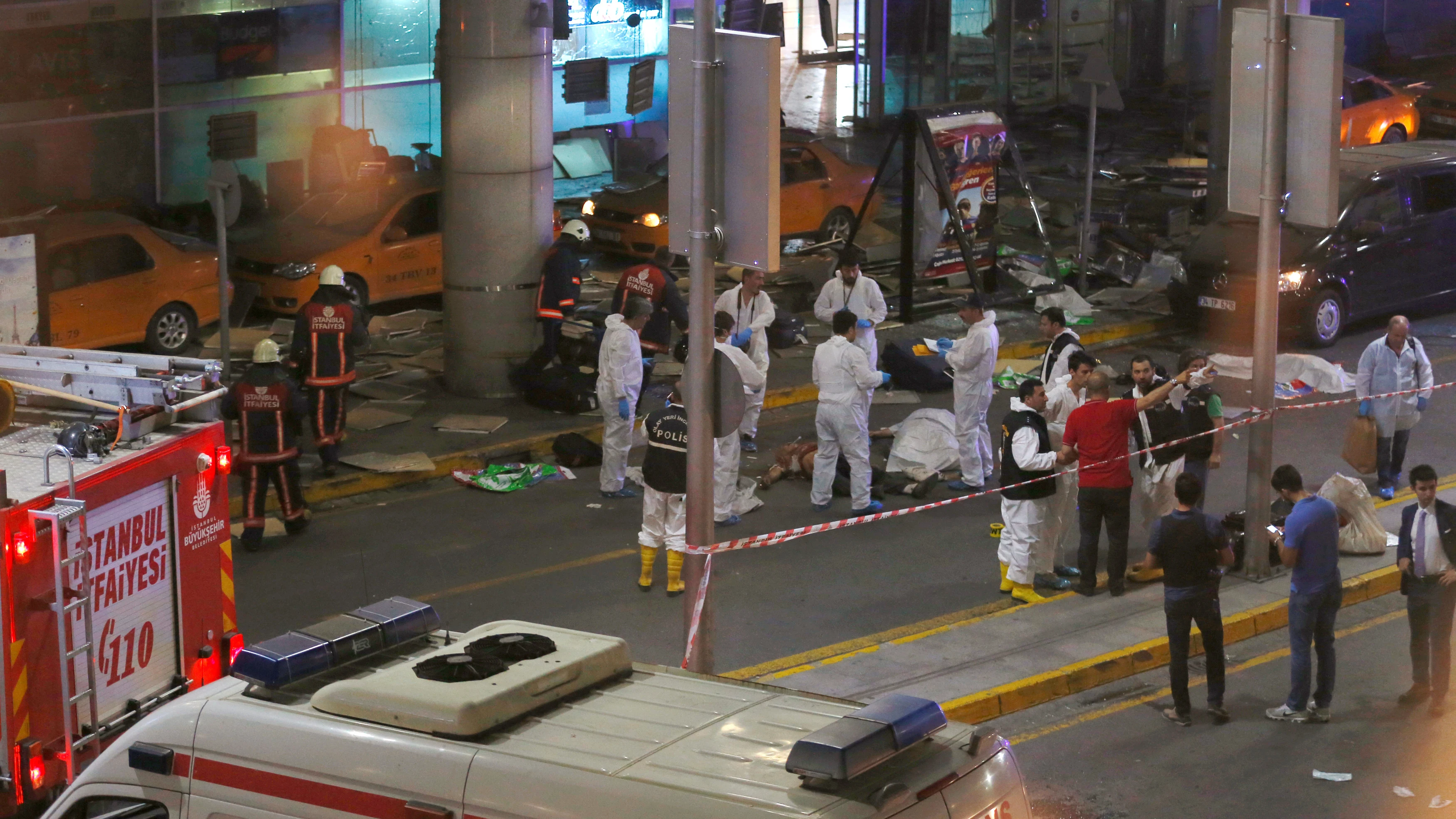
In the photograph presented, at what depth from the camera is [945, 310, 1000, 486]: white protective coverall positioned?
45.3ft

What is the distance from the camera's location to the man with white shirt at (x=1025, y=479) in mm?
11539

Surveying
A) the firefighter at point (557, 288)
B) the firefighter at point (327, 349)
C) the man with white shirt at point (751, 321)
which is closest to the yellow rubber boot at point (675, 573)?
the man with white shirt at point (751, 321)

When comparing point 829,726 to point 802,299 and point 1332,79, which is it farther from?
point 802,299

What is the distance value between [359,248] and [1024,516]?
1126 cm

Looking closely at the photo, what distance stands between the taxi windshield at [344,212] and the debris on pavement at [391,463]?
A: 6131 millimetres

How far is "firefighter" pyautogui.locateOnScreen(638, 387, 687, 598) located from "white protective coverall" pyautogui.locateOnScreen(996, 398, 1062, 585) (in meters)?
2.21

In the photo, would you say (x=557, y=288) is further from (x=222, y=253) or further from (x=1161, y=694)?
(x=1161, y=694)

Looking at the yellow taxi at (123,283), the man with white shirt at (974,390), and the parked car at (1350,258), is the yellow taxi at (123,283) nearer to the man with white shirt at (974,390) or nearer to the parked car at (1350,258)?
the man with white shirt at (974,390)

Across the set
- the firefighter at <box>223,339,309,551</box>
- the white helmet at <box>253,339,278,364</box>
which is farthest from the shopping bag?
the white helmet at <box>253,339,278,364</box>

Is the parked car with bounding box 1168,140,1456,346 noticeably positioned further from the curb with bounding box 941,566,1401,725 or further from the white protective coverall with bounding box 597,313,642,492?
the white protective coverall with bounding box 597,313,642,492

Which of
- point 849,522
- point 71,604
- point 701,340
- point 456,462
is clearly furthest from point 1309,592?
point 456,462

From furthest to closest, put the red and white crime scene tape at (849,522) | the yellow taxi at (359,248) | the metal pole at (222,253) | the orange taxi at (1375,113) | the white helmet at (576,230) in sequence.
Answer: the orange taxi at (1375,113) → the yellow taxi at (359,248) → the white helmet at (576,230) → the metal pole at (222,253) → the red and white crime scene tape at (849,522)

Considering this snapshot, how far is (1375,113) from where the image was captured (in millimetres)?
28250

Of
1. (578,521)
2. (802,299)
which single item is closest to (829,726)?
(578,521)
